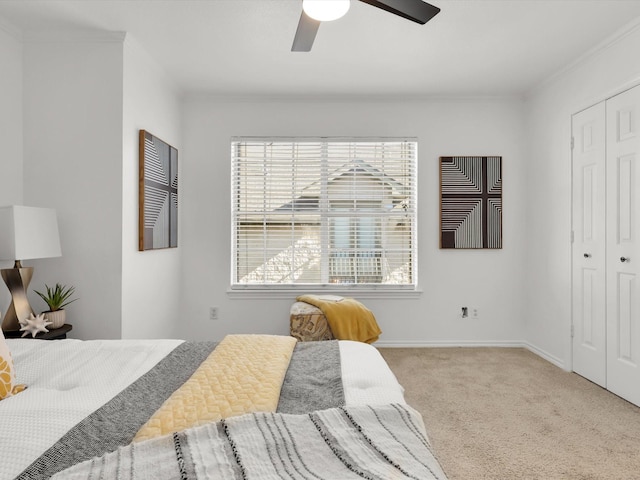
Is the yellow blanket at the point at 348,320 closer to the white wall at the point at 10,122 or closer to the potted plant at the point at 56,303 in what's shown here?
the potted plant at the point at 56,303

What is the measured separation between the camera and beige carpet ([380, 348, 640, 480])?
89.0 inches

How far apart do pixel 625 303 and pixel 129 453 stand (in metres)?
3.34

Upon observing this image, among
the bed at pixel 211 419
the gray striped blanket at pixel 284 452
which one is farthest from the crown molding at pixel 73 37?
the gray striped blanket at pixel 284 452

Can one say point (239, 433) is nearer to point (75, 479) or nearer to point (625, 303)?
point (75, 479)

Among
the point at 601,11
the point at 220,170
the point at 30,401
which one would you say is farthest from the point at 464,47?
the point at 30,401

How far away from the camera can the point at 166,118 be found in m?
4.11

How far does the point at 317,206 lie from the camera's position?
4.68 m

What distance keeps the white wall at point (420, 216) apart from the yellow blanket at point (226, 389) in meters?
2.81

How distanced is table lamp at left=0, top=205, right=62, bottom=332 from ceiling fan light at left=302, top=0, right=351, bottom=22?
192cm

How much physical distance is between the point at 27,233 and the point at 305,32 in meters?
1.92

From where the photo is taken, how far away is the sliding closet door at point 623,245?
10.1 ft

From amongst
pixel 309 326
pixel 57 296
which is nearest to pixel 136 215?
pixel 57 296

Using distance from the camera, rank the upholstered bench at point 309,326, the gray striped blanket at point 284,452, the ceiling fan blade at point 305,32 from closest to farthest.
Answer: the gray striped blanket at point 284,452
the ceiling fan blade at point 305,32
the upholstered bench at point 309,326

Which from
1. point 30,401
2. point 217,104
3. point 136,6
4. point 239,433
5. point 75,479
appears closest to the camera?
point 75,479
